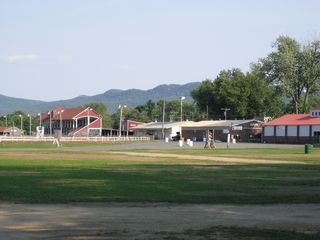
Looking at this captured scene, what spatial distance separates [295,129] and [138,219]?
91676 millimetres

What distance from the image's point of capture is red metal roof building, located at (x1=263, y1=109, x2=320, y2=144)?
9812 centimetres

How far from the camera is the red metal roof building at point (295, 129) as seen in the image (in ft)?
322

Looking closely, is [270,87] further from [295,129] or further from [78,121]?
[78,121]

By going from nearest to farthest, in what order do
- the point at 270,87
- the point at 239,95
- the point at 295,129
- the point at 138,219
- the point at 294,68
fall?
1. the point at 138,219
2. the point at 295,129
3. the point at 294,68
4. the point at 270,87
5. the point at 239,95

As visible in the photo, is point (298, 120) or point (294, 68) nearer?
point (298, 120)

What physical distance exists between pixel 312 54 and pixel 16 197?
10646cm

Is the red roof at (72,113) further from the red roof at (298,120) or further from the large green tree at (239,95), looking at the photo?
the red roof at (298,120)

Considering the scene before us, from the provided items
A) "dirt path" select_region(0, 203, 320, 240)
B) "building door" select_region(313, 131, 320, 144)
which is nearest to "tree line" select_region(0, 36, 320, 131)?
"building door" select_region(313, 131, 320, 144)

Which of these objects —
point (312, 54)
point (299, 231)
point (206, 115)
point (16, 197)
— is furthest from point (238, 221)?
point (206, 115)

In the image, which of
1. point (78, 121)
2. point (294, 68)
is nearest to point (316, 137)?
point (294, 68)

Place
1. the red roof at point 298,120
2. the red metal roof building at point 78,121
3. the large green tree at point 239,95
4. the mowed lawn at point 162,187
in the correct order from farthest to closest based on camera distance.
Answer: the red metal roof building at point 78,121 → the large green tree at point 239,95 → the red roof at point 298,120 → the mowed lawn at point 162,187

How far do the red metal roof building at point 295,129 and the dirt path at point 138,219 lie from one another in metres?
83.2

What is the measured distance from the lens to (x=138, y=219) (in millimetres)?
13453

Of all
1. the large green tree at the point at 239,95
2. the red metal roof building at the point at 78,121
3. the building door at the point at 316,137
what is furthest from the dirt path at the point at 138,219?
the red metal roof building at the point at 78,121
